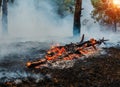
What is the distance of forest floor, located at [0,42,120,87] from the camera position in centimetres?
900

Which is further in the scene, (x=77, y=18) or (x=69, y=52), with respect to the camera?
(x=77, y=18)

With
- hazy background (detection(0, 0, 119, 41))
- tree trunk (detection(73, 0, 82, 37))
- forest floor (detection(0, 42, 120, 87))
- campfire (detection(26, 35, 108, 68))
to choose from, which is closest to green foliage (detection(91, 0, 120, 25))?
hazy background (detection(0, 0, 119, 41))

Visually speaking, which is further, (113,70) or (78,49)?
(78,49)

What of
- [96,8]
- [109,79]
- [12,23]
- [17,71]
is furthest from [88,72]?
[12,23]

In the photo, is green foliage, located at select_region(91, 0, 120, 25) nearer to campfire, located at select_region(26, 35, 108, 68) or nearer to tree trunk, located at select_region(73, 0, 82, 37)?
tree trunk, located at select_region(73, 0, 82, 37)

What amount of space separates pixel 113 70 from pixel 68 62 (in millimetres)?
2201

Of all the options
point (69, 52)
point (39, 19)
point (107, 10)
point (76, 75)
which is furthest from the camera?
point (39, 19)

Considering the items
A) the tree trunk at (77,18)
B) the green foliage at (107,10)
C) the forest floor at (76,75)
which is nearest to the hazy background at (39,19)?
the green foliage at (107,10)

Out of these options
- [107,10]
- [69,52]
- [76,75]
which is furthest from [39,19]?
[76,75]

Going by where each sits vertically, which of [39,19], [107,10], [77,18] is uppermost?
[107,10]

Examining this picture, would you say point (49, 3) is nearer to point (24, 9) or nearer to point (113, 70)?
point (24, 9)

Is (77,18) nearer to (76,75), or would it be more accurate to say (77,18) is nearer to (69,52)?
(69,52)

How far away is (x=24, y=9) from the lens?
118 feet

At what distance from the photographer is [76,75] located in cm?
998
